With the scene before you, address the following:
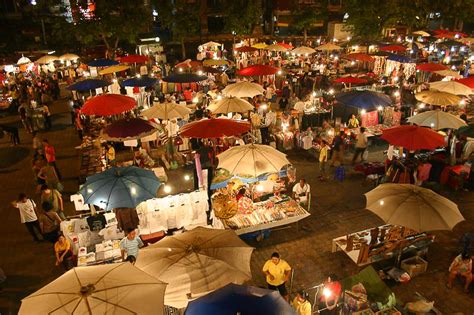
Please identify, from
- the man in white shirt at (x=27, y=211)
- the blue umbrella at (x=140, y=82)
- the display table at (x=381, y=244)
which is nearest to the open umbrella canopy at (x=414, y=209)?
the display table at (x=381, y=244)

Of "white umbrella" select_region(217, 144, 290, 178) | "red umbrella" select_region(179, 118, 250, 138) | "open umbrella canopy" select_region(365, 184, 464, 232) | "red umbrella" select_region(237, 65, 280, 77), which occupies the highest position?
"red umbrella" select_region(237, 65, 280, 77)

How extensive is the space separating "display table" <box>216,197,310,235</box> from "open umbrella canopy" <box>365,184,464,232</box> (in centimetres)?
266

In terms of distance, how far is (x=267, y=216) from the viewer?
1051cm

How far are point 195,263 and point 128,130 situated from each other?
6.91 metres

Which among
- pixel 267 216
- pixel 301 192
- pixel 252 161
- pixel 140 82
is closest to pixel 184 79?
pixel 140 82

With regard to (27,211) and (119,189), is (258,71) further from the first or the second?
(27,211)

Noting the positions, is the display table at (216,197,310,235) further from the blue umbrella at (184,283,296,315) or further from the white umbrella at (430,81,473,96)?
the white umbrella at (430,81,473,96)

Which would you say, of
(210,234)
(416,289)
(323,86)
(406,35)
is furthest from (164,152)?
(406,35)

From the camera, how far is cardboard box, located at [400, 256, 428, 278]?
916cm

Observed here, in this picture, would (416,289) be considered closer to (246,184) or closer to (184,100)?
(246,184)

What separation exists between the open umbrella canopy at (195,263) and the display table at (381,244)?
13.5ft

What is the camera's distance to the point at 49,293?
487 centimetres

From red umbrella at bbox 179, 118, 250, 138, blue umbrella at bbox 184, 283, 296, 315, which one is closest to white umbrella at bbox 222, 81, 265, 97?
red umbrella at bbox 179, 118, 250, 138

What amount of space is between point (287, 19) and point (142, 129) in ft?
123
